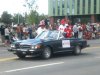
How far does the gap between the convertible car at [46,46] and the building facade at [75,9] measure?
62.1 metres

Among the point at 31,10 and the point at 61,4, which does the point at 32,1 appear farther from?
the point at 61,4

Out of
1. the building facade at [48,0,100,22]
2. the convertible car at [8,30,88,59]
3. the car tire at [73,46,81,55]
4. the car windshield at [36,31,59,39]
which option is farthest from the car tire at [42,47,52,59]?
the building facade at [48,0,100,22]

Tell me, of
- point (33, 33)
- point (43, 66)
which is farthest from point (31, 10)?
point (43, 66)

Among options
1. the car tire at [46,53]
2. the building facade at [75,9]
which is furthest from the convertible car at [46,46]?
the building facade at [75,9]

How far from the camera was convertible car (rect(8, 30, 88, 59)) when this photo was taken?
51.4ft

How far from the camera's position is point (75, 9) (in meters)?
85.9

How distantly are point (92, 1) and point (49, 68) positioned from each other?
7160 cm

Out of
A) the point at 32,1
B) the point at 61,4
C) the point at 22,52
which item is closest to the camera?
the point at 22,52

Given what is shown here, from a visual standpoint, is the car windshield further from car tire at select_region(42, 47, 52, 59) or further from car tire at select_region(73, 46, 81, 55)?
car tire at select_region(73, 46, 81, 55)

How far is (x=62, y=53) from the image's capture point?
18.0 metres

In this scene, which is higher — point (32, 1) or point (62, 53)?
point (32, 1)

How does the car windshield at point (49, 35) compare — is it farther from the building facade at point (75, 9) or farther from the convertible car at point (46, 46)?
the building facade at point (75, 9)

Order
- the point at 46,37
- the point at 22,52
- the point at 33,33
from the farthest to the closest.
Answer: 1. the point at 33,33
2. the point at 46,37
3. the point at 22,52

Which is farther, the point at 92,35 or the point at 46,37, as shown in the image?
the point at 92,35
